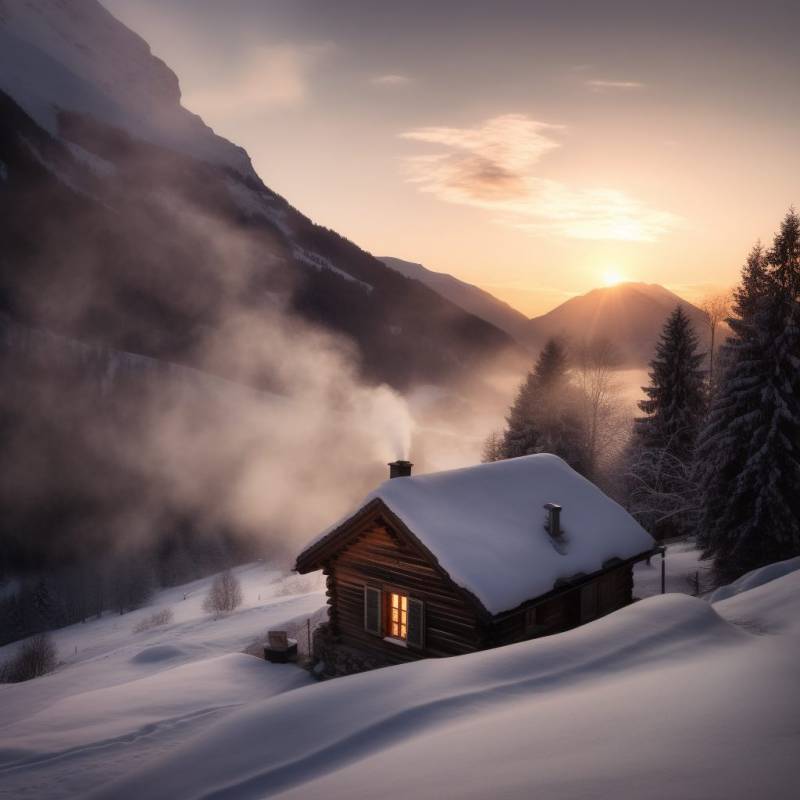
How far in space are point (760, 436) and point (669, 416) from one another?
11340mm

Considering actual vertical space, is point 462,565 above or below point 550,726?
above

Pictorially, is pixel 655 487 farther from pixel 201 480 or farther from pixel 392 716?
pixel 201 480

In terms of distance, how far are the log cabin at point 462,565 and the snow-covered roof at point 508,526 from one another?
0.12 ft

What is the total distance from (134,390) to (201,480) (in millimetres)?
24708

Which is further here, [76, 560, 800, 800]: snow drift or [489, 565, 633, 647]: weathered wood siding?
[489, 565, 633, 647]: weathered wood siding

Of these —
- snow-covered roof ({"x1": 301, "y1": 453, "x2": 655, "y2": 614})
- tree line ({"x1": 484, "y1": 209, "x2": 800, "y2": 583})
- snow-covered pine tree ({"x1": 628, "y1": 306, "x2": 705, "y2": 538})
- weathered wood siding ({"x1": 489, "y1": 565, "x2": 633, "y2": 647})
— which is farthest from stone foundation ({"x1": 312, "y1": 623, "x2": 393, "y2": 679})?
snow-covered pine tree ({"x1": 628, "y1": 306, "x2": 705, "y2": 538})

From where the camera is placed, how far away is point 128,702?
40.9 feet

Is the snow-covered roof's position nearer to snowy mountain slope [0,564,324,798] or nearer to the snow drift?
snowy mountain slope [0,564,324,798]

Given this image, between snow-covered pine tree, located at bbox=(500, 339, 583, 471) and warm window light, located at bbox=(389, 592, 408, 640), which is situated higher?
snow-covered pine tree, located at bbox=(500, 339, 583, 471)

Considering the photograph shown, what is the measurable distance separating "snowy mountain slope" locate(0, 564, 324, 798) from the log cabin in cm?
267

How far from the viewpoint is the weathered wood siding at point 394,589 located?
13594 mm

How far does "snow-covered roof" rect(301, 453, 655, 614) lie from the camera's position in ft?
43.1

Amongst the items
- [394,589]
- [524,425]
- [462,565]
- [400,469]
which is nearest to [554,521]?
[462,565]

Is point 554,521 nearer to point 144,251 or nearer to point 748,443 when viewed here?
point 748,443
